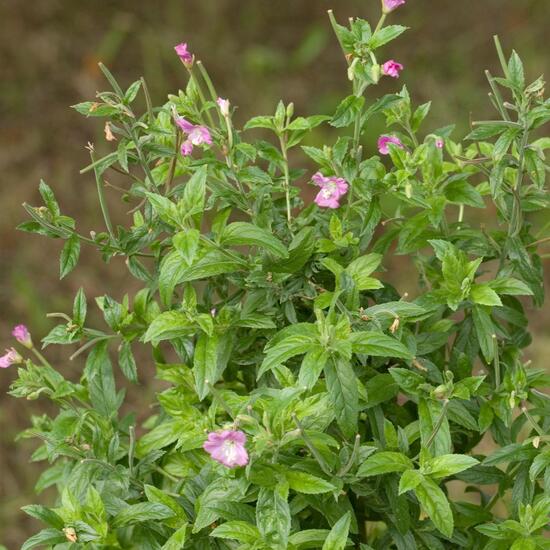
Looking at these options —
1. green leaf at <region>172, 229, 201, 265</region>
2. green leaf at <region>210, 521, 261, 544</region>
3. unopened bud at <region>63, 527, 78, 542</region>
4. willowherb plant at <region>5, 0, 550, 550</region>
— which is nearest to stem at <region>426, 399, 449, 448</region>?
willowherb plant at <region>5, 0, 550, 550</region>

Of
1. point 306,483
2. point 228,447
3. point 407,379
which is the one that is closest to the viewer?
point 228,447

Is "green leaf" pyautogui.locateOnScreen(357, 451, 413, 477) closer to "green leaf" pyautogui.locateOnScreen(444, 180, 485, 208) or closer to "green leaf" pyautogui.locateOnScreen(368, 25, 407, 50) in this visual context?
"green leaf" pyautogui.locateOnScreen(444, 180, 485, 208)

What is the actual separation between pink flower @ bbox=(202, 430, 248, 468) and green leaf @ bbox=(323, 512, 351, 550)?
173mm

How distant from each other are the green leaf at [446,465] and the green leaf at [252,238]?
0.31 m

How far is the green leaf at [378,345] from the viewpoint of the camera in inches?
44.3

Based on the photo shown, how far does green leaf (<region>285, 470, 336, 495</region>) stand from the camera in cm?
113

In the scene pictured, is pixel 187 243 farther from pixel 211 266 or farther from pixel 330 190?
pixel 330 190

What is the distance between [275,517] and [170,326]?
27cm

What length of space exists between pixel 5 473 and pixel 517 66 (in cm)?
219

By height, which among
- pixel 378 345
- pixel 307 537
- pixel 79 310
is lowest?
pixel 307 537

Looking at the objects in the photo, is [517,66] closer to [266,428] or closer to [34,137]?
[266,428]

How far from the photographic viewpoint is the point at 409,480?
117 cm

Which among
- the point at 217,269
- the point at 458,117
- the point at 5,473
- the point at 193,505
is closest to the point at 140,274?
the point at 217,269

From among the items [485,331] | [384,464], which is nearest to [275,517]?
[384,464]
